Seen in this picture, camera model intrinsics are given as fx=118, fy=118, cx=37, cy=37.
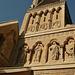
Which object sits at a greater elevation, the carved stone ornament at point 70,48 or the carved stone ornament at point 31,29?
the carved stone ornament at point 31,29

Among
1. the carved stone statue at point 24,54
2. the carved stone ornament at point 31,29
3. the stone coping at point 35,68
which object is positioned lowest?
the stone coping at point 35,68

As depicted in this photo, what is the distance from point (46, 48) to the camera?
25.7 ft

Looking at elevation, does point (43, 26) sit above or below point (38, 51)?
above

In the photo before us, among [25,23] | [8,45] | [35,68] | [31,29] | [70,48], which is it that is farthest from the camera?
[25,23]

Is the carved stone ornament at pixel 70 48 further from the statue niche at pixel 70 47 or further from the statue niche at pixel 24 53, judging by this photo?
the statue niche at pixel 24 53

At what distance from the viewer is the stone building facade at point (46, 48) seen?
250 inches

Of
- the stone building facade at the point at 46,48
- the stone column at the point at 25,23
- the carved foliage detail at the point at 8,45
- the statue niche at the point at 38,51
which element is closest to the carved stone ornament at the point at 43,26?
the stone building facade at the point at 46,48

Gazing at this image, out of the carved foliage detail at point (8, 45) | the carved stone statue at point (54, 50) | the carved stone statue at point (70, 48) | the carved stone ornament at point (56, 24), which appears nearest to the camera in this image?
the carved stone statue at point (70, 48)

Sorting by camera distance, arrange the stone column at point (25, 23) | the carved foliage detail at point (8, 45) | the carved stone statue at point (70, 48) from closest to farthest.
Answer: the carved stone statue at point (70, 48)
the carved foliage detail at point (8, 45)
the stone column at point (25, 23)

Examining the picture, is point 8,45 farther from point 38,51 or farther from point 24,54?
point 38,51

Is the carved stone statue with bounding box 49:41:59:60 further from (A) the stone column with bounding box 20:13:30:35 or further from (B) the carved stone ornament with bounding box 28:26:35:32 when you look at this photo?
(A) the stone column with bounding box 20:13:30:35

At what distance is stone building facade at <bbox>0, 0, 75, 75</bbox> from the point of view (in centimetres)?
635

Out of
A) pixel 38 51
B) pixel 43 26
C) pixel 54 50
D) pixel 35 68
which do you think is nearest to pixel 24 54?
pixel 38 51

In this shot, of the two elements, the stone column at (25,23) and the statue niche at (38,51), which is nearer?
the statue niche at (38,51)
